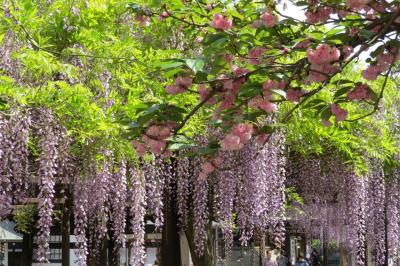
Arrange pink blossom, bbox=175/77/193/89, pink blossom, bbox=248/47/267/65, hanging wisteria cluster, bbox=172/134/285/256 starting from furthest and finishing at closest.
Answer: hanging wisteria cluster, bbox=172/134/285/256 < pink blossom, bbox=248/47/267/65 < pink blossom, bbox=175/77/193/89

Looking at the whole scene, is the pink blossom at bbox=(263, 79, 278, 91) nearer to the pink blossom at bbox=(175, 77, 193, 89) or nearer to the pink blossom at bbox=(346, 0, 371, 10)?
the pink blossom at bbox=(175, 77, 193, 89)

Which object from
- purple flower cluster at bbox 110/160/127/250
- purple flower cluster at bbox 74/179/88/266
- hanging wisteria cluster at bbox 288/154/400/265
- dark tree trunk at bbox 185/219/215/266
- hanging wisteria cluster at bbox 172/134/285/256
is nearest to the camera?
purple flower cluster at bbox 74/179/88/266

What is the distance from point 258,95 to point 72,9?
13.4ft

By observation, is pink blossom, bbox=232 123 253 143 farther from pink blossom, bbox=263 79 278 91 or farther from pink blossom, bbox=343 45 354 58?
pink blossom, bbox=343 45 354 58

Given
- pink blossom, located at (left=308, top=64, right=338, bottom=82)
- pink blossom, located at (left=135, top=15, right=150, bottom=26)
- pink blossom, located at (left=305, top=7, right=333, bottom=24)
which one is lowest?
pink blossom, located at (left=308, top=64, right=338, bottom=82)

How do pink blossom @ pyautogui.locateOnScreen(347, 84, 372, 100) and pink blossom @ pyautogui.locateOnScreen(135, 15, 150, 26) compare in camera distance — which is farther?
pink blossom @ pyautogui.locateOnScreen(135, 15, 150, 26)

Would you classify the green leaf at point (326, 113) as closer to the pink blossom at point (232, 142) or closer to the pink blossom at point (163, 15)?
the pink blossom at point (232, 142)

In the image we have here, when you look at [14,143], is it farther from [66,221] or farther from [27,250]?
[27,250]

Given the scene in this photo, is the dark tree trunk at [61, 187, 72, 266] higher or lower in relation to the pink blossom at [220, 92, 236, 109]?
lower

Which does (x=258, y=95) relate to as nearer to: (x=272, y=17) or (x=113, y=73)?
(x=272, y=17)

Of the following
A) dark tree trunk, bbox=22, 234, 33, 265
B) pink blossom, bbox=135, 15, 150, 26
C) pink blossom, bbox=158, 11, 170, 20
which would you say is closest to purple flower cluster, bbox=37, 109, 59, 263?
pink blossom, bbox=135, 15, 150, 26

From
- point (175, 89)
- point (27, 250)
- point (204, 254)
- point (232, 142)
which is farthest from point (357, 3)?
point (27, 250)

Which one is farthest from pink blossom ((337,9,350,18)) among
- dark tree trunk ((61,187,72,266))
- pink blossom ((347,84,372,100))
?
dark tree trunk ((61,187,72,266))

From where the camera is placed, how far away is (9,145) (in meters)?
6.33
